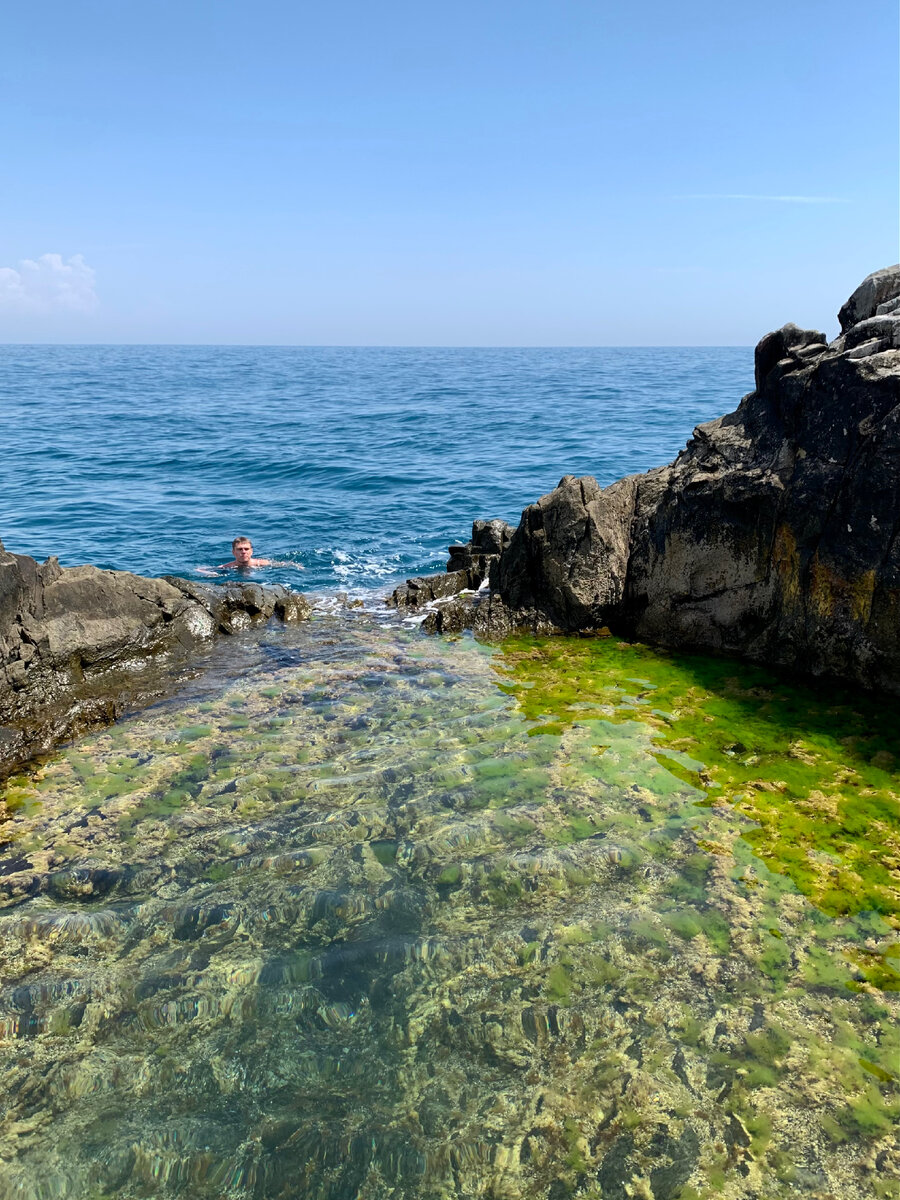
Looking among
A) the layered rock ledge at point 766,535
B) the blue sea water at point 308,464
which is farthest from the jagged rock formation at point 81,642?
the blue sea water at point 308,464

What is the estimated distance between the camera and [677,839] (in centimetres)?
654

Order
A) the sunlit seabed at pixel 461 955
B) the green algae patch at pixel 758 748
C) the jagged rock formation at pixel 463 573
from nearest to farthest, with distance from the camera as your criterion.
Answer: the sunlit seabed at pixel 461 955 < the green algae patch at pixel 758 748 < the jagged rock formation at pixel 463 573

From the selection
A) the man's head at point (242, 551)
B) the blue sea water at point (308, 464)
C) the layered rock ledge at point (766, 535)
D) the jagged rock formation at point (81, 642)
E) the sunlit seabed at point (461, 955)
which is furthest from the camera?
the blue sea water at point (308, 464)

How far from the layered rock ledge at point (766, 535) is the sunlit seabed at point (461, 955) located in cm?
109

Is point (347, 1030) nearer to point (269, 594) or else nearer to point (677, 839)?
point (677, 839)

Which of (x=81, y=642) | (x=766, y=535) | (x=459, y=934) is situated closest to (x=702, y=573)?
(x=766, y=535)

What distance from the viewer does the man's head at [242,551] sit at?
54.7 feet

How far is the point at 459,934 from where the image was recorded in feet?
18.3

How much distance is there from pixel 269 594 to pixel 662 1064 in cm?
995

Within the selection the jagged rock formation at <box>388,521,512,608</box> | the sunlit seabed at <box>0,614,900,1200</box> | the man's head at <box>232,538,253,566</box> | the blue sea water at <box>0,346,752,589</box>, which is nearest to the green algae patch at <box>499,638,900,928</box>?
the sunlit seabed at <box>0,614,900,1200</box>

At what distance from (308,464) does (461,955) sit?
26.3m

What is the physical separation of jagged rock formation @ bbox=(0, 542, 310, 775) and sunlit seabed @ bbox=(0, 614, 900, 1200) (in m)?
0.69

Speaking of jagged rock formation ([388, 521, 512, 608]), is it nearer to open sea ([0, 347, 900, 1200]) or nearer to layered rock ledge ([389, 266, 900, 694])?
layered rock ledge ([389, 266, 900, 694])

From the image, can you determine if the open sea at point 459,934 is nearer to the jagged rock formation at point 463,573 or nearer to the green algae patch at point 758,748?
the green algae patch at point 758,748
